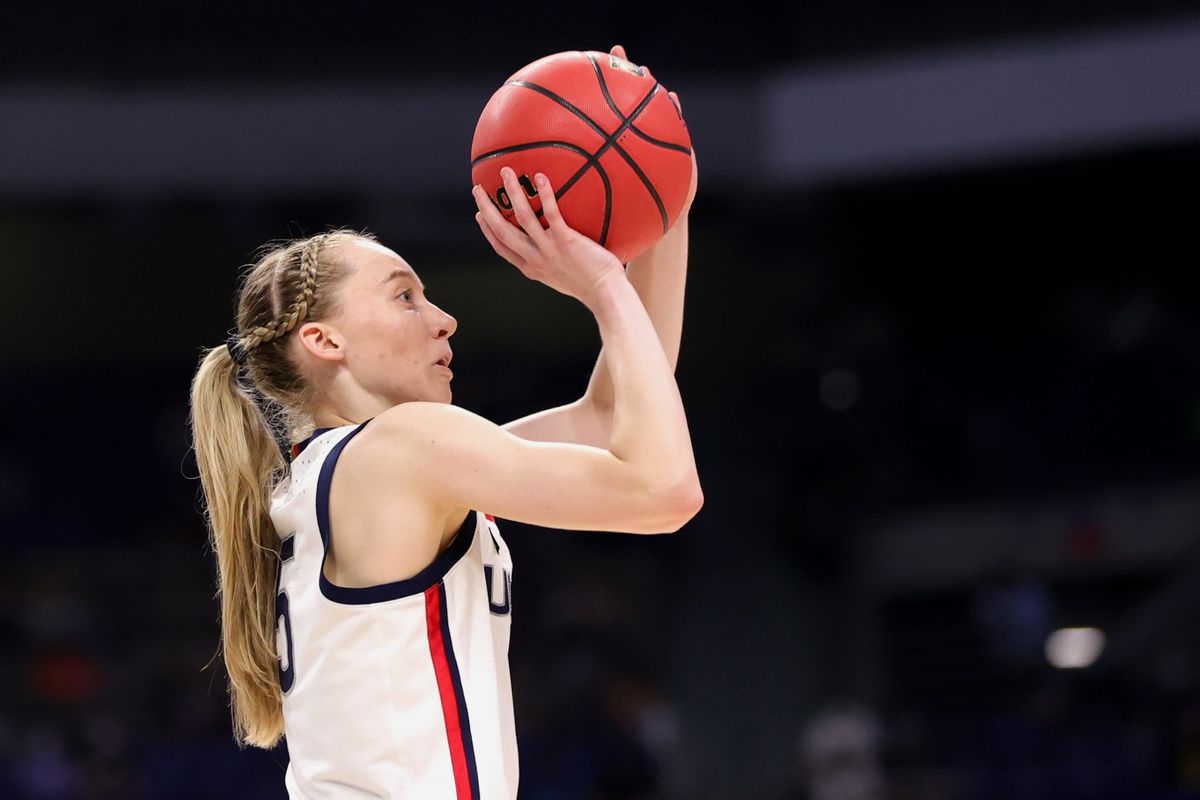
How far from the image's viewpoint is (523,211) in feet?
6.91

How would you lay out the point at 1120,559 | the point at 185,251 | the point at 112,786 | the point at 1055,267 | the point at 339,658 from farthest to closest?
the point at 1055,267 → the point at 185,251 → the point at 1120,559 → the point at 112,786 → the point at 339,658

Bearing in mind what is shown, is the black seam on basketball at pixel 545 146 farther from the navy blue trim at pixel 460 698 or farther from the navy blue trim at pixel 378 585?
the navy blue trim at pixel 460 698

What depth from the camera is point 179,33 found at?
972 cm

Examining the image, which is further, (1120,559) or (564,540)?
(564,540)

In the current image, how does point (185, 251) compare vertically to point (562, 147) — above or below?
above

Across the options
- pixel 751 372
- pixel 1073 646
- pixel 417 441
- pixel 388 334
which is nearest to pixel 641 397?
pixel 417 441

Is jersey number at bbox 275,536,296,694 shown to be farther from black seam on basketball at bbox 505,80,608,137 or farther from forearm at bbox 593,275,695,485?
black seam on basketball at bbox 505,80,608,137

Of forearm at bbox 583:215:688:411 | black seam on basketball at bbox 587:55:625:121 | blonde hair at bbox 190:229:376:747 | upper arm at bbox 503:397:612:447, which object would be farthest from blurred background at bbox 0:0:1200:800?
black seam on basketball at bbox 587:55:625:121

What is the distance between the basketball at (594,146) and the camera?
7.11 feet

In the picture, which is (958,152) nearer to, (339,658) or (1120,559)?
(1120,559)

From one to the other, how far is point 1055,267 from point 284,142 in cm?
642

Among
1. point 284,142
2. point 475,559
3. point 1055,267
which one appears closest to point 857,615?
point 1055,267

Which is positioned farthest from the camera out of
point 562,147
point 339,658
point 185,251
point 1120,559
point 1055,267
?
point 1055,267

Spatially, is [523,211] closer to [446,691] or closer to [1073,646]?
[446,691]
